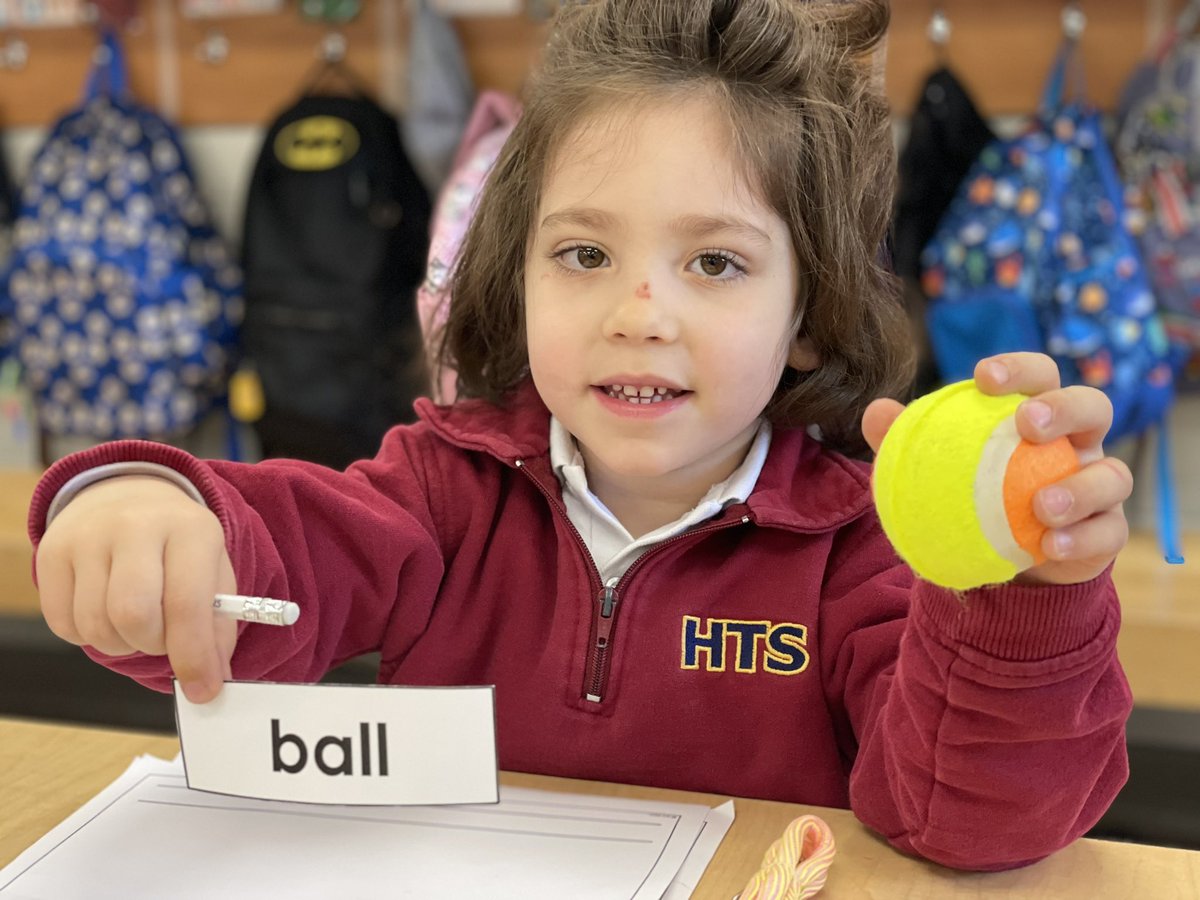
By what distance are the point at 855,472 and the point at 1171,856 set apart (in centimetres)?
34

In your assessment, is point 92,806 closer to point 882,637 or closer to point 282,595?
point 282,595

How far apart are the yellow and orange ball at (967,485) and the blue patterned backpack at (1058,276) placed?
1.65 m

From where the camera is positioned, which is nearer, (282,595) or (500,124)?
(282,595)

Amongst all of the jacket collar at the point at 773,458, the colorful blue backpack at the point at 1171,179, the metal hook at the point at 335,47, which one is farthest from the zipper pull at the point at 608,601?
the metal hook at the point at 335,47

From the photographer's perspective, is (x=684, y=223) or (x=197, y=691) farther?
(x=684, y=223)

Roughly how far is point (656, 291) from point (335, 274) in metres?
1.90

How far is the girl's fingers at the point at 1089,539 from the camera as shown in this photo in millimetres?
604

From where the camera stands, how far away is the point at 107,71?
2896 mm

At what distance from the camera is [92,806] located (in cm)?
78

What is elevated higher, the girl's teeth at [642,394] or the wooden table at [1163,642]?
the girl's teeth at [642,394]

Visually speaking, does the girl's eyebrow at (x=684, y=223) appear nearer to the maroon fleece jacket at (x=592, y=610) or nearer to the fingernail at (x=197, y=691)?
the maroon fleece jacket at (x=592, y=610)

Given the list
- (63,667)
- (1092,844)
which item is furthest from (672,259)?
(63,667)

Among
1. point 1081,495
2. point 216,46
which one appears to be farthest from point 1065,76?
point 1081,495

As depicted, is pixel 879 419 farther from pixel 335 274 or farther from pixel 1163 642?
pixel 335 274
